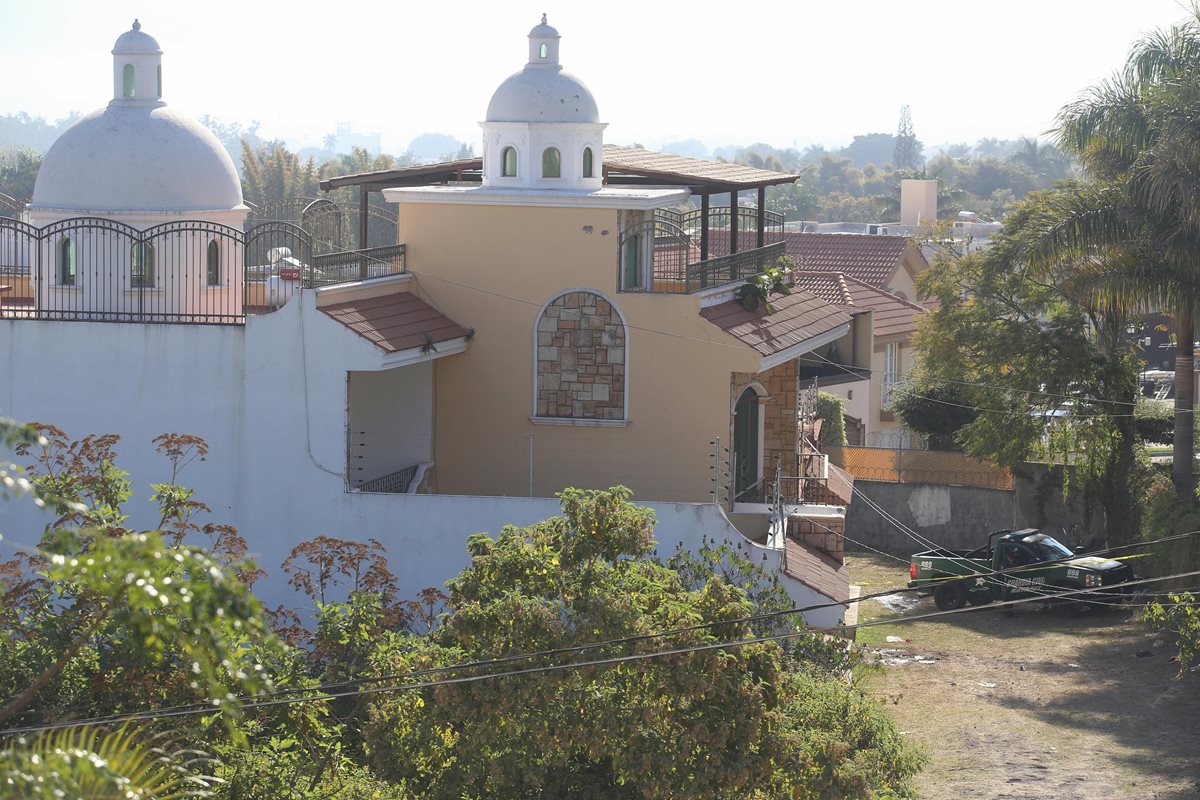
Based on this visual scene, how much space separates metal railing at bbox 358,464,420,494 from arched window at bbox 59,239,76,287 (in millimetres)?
5427

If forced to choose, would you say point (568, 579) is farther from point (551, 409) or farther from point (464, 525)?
point (551, 409)

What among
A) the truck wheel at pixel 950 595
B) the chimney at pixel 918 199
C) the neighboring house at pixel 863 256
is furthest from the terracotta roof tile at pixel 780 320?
the chimney at pixel 918 199

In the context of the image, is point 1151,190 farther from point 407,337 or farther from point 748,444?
point 407,337

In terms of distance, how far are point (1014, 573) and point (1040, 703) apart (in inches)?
234

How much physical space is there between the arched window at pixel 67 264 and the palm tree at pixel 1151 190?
15902mm

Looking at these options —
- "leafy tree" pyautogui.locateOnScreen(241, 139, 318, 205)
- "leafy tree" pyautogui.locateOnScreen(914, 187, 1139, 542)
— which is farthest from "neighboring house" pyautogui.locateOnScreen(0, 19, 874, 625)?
"leafy tree" pyautogui.locateOnScreen(241, 139, 318, 205)

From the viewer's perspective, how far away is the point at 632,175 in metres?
25.3

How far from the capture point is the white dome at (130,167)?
23172mm

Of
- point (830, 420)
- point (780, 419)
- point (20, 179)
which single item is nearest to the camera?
point (780, 419)

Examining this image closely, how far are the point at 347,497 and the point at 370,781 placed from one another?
25.9ft

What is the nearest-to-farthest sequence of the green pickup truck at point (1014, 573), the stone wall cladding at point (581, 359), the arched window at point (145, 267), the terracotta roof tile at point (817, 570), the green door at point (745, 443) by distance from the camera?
the terracotta roof tile at point (817, 570), the arched window at point (145, 267), the stone wall cladding at point (581, 359), the green door at point (745, 443), the green pickup truck at point (1014, 573)

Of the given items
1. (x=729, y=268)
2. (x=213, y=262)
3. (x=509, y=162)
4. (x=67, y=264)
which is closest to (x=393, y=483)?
(x=213, y=262)

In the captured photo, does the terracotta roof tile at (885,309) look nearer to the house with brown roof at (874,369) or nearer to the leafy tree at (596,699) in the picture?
the house with brown roof at (874,369)

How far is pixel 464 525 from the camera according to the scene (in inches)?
817
